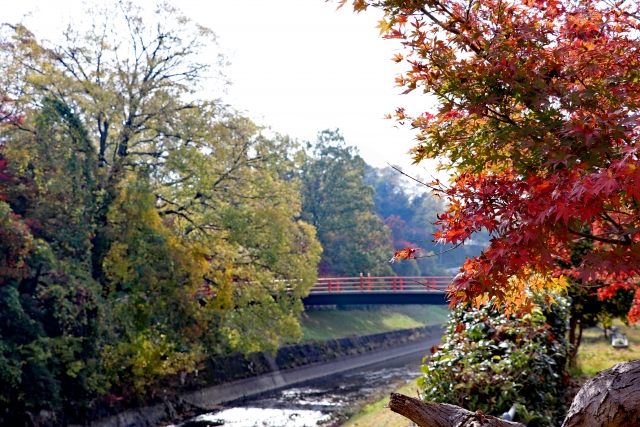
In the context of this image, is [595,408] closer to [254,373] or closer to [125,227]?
[125,227]

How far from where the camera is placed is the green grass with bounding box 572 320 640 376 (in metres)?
13.5

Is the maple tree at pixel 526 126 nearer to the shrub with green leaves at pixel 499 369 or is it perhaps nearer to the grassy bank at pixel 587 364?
the shrub with green leaves at pixel 499 369

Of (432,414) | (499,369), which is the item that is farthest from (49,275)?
(432,414)

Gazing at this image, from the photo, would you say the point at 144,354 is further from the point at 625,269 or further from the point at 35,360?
the point at 625,269

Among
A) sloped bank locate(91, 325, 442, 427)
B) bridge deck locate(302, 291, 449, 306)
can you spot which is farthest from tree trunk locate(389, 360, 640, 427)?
bridge deck locate(302, 291, 449, 306)

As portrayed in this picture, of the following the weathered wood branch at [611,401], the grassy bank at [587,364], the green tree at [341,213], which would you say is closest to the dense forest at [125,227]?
the grassy bank at [587,364]

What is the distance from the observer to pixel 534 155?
13.9 feet

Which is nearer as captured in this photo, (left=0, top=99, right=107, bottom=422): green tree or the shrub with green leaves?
the shrub with green leaves

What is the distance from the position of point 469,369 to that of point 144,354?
1294cm

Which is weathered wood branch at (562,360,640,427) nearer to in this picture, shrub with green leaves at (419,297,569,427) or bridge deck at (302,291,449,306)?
shrub with green leaves at (419,297,569,427)

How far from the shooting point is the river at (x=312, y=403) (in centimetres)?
1801

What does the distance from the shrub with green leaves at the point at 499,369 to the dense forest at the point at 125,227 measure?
9773 mm

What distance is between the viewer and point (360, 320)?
42.9m

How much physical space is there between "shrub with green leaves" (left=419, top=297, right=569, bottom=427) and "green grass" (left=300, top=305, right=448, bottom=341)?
2423 centimetres
